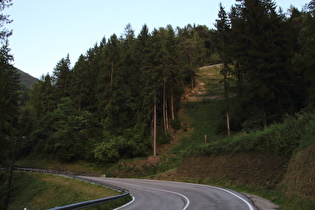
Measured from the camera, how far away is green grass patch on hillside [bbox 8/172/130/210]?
2338 centimetres

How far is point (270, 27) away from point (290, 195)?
82.9 ft

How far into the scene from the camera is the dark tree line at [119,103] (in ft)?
133

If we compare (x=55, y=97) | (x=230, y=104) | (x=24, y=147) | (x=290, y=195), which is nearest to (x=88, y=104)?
(x=55, y=97)

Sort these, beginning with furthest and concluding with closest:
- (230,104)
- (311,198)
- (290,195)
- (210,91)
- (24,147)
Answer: (210,91) < (24,147) < (230,104) < (290,195) < (311,198)

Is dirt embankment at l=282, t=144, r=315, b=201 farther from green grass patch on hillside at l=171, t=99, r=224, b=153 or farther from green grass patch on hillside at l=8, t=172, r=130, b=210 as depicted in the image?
green grass patch on hillside at l=171, t=99, r=224, b=153

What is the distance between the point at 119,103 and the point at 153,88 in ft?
41.0

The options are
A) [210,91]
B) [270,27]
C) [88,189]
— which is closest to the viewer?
[88,189]

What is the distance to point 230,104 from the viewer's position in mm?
37094

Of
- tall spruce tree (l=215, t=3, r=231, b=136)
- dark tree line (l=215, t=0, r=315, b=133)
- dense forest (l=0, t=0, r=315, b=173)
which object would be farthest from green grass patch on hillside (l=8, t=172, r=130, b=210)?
tall spruce tree (l=215, t=3, r=231, b=136)

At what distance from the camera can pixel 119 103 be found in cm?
4912

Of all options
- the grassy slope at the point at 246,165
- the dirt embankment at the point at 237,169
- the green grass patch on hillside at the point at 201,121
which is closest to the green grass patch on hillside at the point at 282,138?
the grassy slope at the point at 246,165

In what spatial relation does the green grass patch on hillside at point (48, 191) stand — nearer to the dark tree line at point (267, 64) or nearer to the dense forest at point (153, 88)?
the dense forest at point (153, 88)

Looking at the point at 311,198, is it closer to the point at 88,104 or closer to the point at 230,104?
the point at 230,104

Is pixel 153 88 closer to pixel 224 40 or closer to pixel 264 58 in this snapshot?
pixel 224 40
